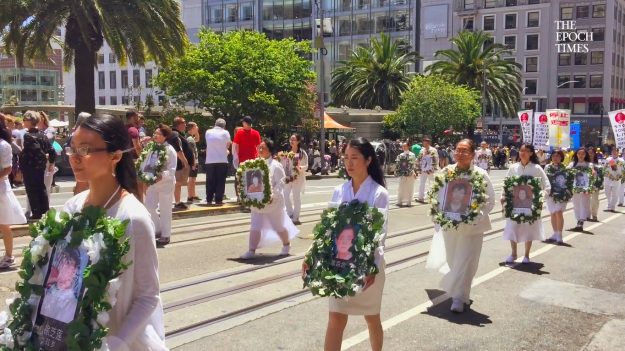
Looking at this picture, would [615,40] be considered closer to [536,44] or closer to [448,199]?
[536,44]

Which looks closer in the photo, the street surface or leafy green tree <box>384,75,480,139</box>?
the street surface

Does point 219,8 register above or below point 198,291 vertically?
above

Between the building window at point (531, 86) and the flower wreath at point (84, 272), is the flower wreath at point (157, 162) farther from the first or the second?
the building window at point (531, 86)

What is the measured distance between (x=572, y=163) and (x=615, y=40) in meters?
67.5

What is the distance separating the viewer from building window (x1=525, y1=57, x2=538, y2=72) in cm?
7294

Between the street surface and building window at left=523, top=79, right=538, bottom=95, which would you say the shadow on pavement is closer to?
the street surface

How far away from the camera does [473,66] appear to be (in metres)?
51.2

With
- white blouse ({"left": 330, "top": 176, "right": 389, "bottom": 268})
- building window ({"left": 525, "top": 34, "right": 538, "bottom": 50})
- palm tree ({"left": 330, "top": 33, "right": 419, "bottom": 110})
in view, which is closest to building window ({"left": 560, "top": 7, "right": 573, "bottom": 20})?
building window ({"left": 525, "top": 34, "right": 538, "bottom": 50})

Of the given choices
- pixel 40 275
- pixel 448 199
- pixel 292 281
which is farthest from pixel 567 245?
pixel 40 275

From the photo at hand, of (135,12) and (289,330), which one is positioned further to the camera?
(135,12)

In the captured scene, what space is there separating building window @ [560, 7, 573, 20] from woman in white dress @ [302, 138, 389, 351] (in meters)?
75.0

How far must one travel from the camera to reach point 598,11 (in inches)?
2793

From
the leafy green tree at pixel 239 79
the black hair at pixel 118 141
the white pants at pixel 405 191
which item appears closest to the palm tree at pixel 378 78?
the leafy green tree at pixel 239 79

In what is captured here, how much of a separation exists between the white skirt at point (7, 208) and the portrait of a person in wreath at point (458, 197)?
4.98 m
